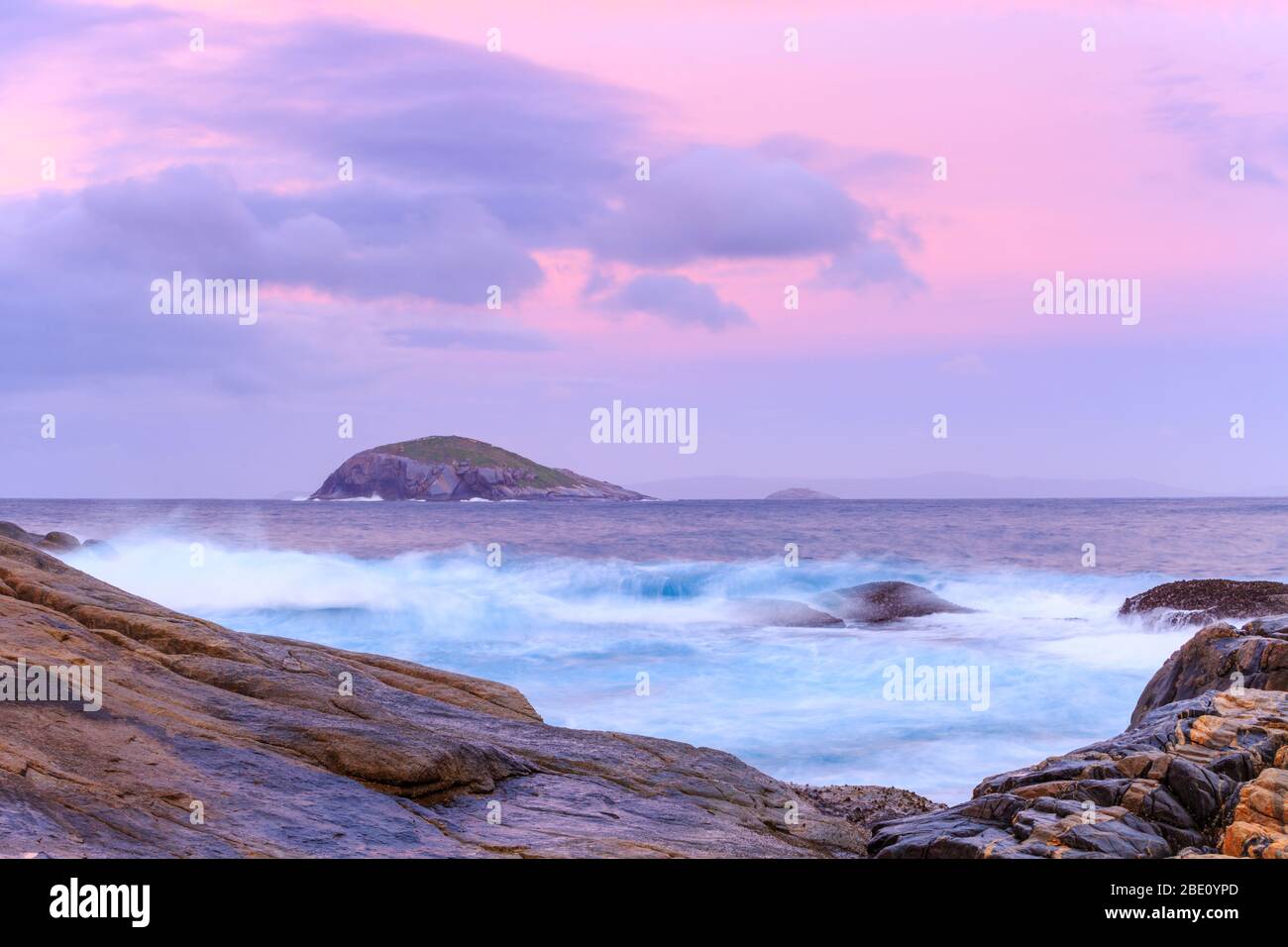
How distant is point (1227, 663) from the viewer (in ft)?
45.5

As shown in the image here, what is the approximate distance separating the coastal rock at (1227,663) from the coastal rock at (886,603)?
1026 inches

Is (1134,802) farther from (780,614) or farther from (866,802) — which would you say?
(780,614)

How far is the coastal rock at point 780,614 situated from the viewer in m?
41.9

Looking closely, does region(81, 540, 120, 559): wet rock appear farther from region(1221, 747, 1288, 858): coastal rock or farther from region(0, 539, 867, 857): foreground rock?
region(1221, 747, 1288, 858): coastal rock

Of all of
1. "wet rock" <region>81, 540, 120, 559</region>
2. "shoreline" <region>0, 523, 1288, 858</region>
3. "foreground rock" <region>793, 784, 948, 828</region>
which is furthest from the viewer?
"wet rock" <region>81, 540, 120, 559</region>

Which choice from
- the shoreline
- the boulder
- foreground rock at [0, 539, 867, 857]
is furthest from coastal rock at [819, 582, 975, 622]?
the boulder

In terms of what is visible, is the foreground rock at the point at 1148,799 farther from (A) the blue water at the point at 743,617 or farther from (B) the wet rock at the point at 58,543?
(B) the wet rock at the point at 58,543

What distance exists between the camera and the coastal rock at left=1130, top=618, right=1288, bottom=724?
13.3 meters

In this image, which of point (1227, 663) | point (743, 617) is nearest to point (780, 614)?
point (743, 617)

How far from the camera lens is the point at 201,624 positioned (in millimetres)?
14500

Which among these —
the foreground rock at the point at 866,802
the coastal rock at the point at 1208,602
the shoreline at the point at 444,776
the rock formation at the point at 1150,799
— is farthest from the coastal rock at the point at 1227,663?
the coastal rock at the point at 1208,602

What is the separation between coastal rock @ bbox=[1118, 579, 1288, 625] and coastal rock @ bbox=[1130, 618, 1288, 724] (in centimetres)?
1541

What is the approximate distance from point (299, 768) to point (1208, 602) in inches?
1196
